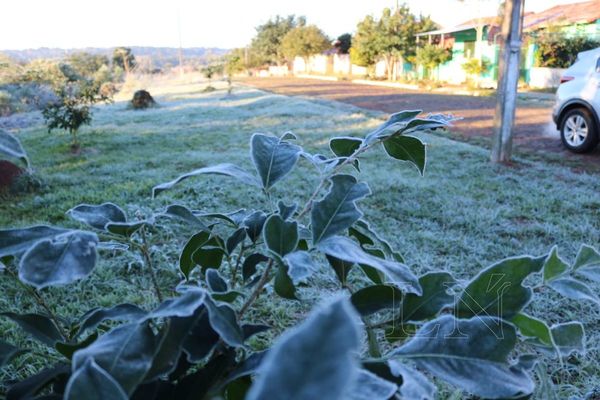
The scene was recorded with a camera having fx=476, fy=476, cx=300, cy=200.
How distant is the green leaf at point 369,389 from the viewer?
0.34 meters

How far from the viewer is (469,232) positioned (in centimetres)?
303

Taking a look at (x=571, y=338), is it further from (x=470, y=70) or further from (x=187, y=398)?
(x=470, y=70)

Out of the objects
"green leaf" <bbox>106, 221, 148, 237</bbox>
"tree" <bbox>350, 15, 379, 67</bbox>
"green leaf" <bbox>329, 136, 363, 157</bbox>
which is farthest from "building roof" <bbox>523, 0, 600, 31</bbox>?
"green leaf" <bbox>106, 221, 148, 237</bbox>

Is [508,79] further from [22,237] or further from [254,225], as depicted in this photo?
[22,237]

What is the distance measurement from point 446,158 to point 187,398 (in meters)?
5.19

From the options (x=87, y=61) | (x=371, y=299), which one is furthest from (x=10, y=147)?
(x=87, y=61)

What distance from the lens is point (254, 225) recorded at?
67 cm

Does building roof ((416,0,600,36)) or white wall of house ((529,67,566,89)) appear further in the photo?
building roof ((416,0,600,36))

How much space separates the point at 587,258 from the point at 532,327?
0.35 ft

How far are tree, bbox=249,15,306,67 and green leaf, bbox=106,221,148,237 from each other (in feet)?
145

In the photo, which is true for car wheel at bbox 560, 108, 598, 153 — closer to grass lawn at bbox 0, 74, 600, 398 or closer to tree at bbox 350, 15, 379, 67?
grass lawn at bbox 0, 74, 600, 398

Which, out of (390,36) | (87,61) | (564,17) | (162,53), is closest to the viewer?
(564,17)

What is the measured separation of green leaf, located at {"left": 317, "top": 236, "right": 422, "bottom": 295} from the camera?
0.47 meters

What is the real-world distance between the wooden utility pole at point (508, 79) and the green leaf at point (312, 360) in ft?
17.3
